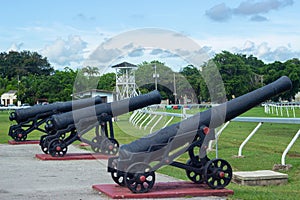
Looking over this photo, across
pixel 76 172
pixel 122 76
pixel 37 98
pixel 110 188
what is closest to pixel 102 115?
pixel 76 172

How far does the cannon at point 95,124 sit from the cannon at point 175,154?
669cm

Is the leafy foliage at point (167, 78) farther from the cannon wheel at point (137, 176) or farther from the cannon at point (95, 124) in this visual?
the cannon wheel at point (137, 176)

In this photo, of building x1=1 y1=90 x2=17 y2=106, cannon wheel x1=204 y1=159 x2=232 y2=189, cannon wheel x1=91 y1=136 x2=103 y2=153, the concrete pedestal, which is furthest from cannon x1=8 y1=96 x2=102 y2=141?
building x1=1 y1=90 x2=17 y2=106

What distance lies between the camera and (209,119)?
426 inches

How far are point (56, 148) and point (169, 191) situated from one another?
8551 mm

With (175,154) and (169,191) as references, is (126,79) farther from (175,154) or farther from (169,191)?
(169,191)

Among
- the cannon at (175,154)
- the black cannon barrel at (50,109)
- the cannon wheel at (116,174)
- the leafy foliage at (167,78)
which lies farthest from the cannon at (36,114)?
the cannon at (175,154)

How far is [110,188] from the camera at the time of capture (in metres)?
10.8

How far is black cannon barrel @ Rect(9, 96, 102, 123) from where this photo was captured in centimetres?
2120

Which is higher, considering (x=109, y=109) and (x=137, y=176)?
(x=109, y=109)

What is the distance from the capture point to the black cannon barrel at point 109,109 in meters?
17.5

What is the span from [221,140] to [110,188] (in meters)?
13.1

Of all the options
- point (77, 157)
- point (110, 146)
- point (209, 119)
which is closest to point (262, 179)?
point (209, 119)

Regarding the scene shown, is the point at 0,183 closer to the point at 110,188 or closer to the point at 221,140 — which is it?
the point at 110,188
